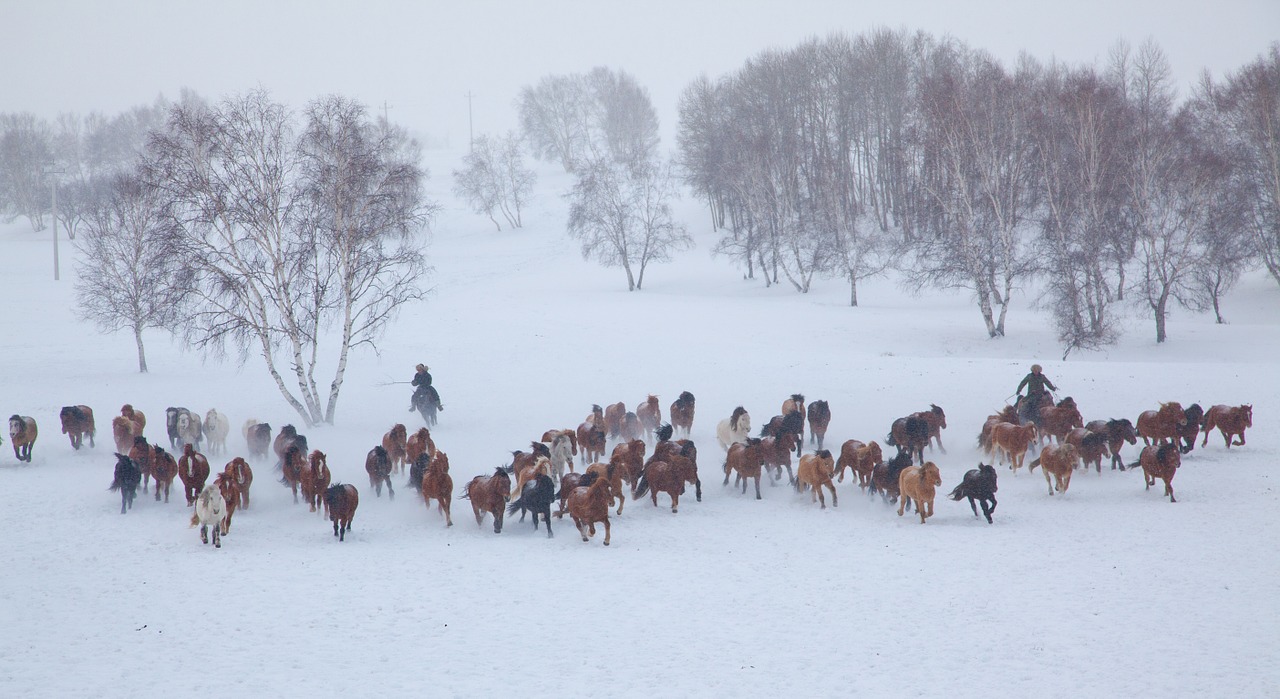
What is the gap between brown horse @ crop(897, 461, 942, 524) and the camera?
12852mm

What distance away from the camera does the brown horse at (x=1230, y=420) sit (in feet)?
50.3

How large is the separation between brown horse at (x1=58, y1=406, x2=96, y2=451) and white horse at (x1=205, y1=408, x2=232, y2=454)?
2682 millimetres

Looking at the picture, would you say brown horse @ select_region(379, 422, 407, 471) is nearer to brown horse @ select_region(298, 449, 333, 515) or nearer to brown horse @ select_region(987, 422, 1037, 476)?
brown horse @ select_region(298, 449, 333, 515)

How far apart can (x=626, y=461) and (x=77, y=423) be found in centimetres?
1280

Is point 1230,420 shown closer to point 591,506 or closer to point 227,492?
point 591,506

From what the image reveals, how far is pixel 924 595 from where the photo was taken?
987cm

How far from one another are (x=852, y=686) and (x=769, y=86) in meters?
54.9

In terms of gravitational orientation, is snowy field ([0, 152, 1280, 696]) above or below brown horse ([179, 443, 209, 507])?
below

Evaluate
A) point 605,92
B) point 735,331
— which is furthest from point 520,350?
point 605,92

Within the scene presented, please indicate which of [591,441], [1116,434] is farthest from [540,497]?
[1116,434]

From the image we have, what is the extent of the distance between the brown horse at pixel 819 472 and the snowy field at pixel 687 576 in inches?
14.2

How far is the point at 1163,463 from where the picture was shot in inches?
516

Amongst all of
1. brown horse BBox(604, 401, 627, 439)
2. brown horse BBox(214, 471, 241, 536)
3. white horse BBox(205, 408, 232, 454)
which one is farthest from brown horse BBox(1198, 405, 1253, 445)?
white horse BBox(205, 408, 232, 454)

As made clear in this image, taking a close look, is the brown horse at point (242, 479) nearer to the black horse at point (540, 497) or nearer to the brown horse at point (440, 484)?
the brown horse at point (440, 484)
